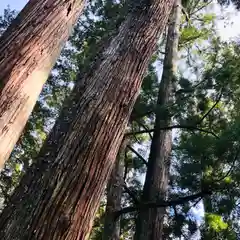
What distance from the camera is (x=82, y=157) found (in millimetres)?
1972

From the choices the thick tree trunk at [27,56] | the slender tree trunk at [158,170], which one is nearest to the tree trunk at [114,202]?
the slender tree trunk at [158,170]

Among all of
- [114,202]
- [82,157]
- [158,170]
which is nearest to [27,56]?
[82,157]

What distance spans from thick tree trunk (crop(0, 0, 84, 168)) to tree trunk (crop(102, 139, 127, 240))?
133 inches

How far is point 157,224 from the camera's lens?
546 centimetres

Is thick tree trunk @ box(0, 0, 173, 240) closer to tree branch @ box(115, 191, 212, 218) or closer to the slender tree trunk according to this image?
tree branch @ box(115, 191, 212, 218)

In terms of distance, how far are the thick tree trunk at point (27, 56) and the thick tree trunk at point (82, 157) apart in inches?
8.1

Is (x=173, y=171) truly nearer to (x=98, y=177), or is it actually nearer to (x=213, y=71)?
(x=213, y=71)

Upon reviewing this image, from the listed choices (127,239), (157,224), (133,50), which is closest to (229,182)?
(157,224)

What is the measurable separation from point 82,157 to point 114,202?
407 cm

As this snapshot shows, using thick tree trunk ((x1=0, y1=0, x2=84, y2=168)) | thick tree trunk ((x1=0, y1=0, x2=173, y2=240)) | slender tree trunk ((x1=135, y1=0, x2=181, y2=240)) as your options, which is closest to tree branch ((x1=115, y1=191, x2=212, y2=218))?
slender tree trunk ((x1=135, y1=0, x2=181, y2=240))

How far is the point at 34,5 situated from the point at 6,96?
0.93 meters

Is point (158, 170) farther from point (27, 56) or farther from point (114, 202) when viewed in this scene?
point (27, 56)

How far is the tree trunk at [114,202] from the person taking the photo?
5.59 metres

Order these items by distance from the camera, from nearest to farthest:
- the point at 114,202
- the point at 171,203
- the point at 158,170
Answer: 1. the point at 171,203
2. the point at 114,202
3. the point at 158,170
